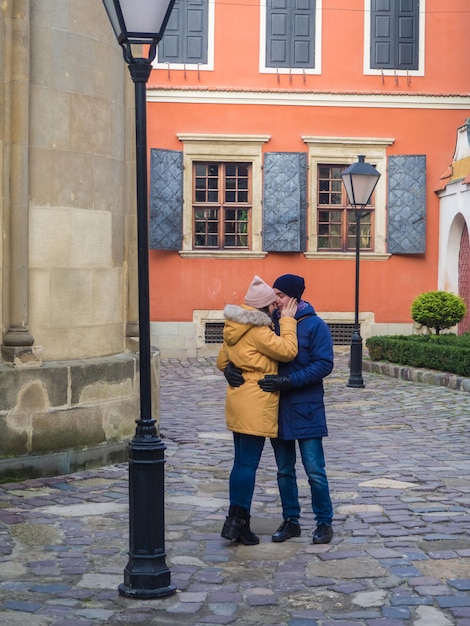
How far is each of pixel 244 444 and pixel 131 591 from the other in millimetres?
1361

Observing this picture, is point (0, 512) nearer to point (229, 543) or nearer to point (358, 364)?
point (229, 543)

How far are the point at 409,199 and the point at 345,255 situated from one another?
5.54 ft

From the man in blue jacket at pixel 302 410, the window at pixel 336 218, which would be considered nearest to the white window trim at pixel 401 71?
the window at pixel 336 218

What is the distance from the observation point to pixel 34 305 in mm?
8633

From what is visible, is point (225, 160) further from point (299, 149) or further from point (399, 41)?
point (399, 41)

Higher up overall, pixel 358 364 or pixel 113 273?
pixel 113 273

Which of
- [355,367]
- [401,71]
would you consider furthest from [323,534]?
[401,71]

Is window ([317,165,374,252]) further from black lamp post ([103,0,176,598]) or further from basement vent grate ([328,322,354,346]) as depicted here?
black lamp post ([103,0,176,598])

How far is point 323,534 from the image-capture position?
651 centimetres

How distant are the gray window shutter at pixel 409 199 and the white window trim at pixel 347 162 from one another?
19 centimetres

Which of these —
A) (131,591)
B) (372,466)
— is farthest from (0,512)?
(372,466)

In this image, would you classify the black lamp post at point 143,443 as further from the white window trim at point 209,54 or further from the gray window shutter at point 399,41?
the gray window shutter at point 399,41

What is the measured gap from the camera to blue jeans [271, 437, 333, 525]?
21.5 ft

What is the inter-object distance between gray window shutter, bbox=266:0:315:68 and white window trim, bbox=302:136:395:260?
5.13ft
